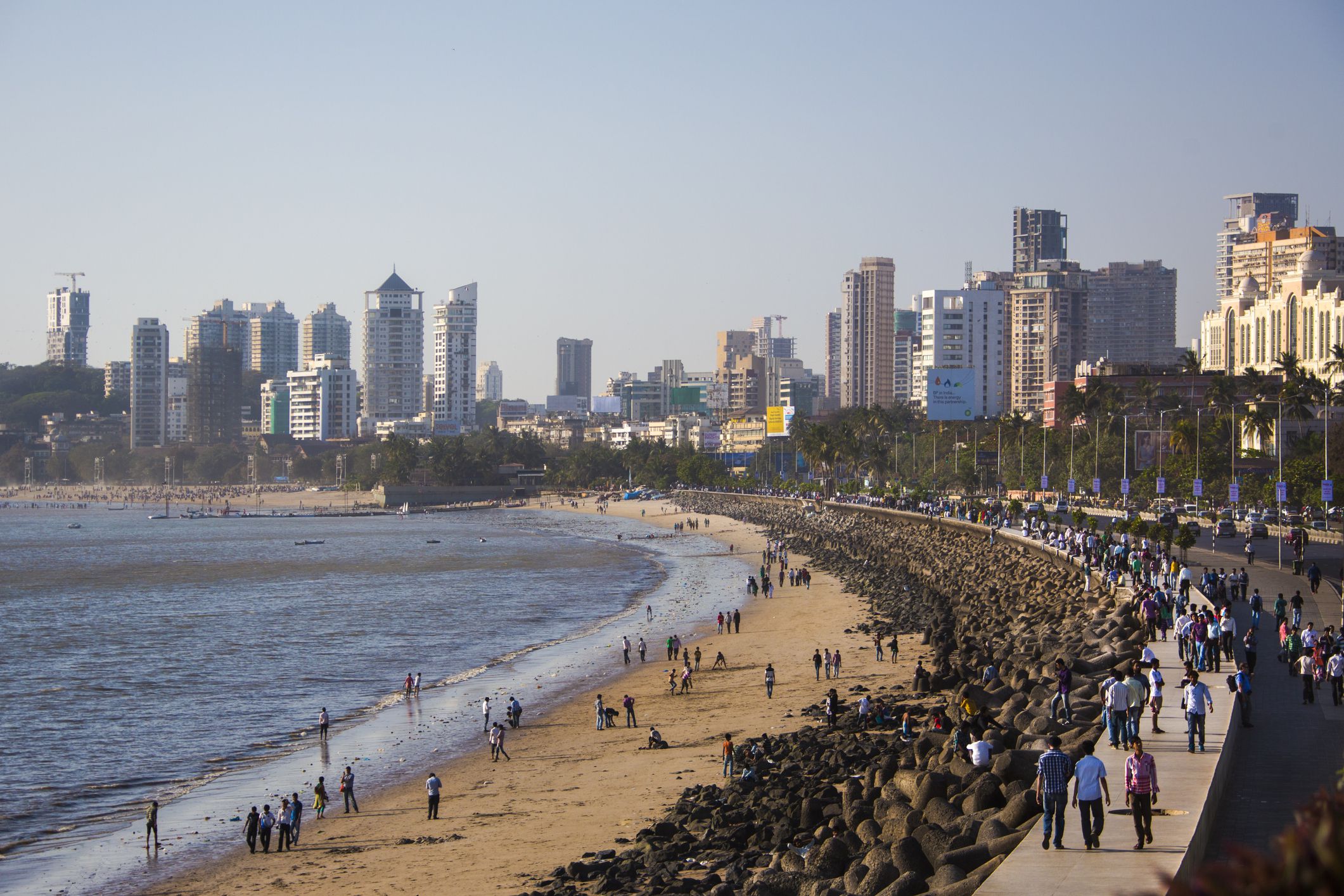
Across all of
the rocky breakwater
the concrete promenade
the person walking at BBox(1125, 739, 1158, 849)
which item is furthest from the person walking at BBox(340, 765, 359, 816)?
the person walking at BBox(1125, 739, 1158, 849)

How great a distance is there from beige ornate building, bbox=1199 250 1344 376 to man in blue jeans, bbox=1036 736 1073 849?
371ft

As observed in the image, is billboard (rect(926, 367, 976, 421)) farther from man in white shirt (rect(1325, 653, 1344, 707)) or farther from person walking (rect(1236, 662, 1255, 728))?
person walking (rect(1236, 662, 1255, 728))

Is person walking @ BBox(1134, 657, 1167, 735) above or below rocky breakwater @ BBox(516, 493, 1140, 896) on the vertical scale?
above

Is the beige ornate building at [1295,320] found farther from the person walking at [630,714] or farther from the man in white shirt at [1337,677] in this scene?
the man in white shirt at [1337,677]

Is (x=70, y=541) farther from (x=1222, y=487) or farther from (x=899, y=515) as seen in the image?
(x=1222, y=487)

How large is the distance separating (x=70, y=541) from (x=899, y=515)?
267 feet

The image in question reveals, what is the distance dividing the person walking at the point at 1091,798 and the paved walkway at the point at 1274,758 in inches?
49.4

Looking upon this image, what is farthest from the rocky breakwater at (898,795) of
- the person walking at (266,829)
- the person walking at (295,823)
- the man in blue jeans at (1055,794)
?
the person walking at (266,829)

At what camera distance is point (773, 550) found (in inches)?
3307

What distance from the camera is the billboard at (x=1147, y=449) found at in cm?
8606

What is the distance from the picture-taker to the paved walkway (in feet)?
44.3

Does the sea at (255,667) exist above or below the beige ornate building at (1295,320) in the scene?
below

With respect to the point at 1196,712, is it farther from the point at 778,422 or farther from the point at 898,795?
the point at 778,422

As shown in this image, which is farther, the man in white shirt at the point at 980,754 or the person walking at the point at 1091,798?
the man in white shirt at the point at 980,754
